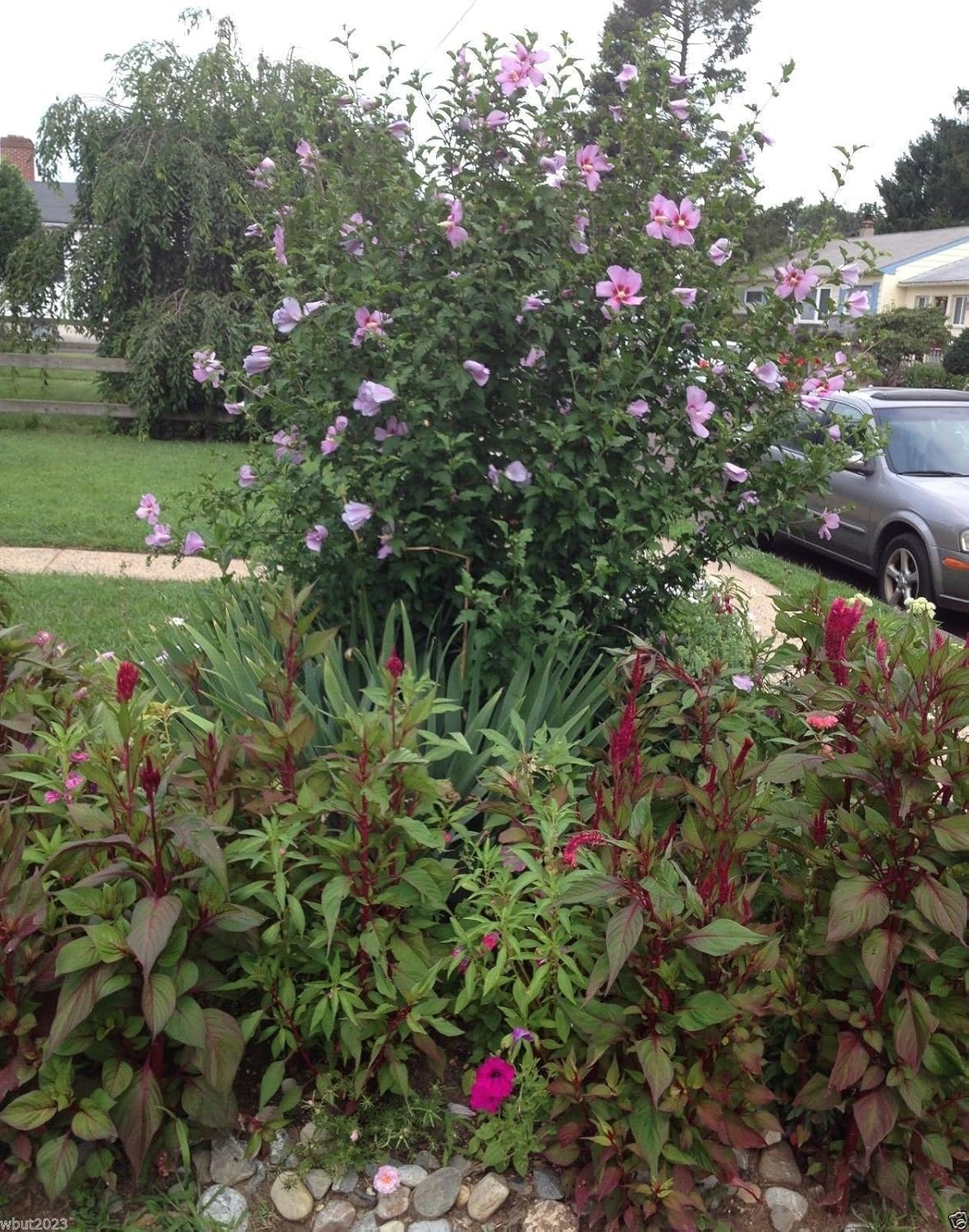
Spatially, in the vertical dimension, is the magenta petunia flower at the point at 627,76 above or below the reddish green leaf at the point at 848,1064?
above

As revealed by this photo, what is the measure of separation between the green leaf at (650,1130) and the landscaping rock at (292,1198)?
0.64m

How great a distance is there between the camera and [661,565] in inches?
141

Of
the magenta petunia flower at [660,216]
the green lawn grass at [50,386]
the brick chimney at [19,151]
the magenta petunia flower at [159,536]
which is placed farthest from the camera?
the brick chimney at [19,151]

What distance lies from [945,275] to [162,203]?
35.8 metres

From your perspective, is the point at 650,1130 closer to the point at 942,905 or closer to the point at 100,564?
the point at 942,905

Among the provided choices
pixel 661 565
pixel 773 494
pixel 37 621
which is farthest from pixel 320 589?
pixel 37 621

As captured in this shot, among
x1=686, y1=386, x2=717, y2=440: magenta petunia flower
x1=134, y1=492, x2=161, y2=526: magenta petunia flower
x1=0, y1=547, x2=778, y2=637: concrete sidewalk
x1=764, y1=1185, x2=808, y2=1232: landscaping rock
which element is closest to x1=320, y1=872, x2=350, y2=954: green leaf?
x1=764, y1=1185, x2=808, y2=1232: landscaping rock

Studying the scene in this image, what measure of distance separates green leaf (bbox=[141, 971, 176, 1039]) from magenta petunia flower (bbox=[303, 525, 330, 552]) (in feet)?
5.27

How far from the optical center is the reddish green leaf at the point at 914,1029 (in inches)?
75.9

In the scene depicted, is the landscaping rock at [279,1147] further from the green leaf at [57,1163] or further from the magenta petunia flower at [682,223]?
the magenta petunia flower at [682,223]

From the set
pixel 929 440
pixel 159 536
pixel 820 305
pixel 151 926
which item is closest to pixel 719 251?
pixel 820 305

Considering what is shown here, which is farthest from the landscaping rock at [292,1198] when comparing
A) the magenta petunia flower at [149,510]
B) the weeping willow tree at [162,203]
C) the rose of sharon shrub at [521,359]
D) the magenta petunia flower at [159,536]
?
the weeping willow tree at [162,203]

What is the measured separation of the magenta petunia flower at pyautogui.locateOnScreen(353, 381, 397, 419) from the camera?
2.96 meters

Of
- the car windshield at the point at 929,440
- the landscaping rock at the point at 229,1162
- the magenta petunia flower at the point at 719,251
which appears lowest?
the landscaping rock at the point at 229,1162
